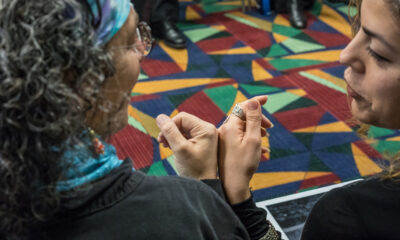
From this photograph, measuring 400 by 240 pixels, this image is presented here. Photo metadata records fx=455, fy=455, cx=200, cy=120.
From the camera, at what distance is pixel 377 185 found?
0.85 metres

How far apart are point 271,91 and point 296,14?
1069 mm

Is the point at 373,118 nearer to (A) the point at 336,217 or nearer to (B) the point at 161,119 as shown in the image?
(A) the point at 336,217

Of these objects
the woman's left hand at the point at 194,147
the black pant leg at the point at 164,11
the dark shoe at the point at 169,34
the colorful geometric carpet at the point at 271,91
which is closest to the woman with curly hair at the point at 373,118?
the woman's left hand at the point at 194,147

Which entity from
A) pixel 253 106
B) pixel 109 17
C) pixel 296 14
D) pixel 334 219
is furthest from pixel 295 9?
pixel 109 17

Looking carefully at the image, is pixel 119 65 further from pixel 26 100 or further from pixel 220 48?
pixel 220 48

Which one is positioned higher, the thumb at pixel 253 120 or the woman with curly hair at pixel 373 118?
the woman with curly hair at pixel 373 118

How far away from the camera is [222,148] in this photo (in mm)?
1174

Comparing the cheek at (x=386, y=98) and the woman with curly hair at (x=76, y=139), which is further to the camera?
the cheek at (x=386, y=98)

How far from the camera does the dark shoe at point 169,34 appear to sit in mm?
3096

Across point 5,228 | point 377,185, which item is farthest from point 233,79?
point 5,228

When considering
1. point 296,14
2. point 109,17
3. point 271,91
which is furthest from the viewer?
point 296,14

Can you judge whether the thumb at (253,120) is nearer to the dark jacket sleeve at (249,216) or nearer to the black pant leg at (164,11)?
the dark jacket sleeve at (249,216)

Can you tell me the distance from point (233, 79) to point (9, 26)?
2169 mm

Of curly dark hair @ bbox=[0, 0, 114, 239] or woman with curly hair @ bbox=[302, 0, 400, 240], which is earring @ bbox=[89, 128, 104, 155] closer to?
curly dark hair @ bbox=[0, 0, 114, 239]
